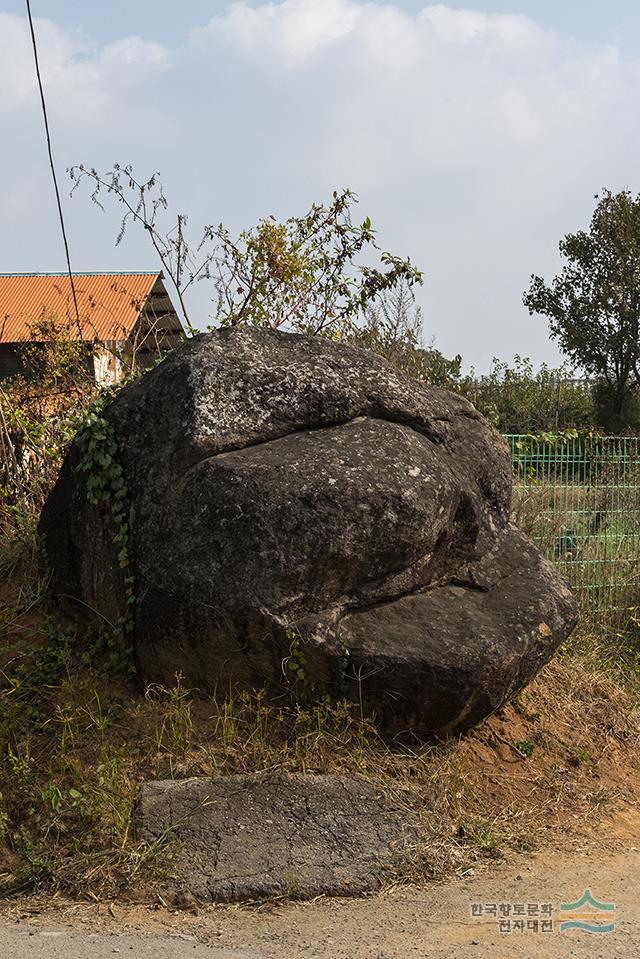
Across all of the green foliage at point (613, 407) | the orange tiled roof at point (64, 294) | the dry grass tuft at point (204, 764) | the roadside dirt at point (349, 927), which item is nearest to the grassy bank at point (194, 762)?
the dry grass tuft at point (204, 764)

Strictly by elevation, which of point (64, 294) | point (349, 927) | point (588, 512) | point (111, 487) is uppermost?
point (64, 294)

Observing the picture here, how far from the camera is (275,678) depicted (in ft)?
18.6

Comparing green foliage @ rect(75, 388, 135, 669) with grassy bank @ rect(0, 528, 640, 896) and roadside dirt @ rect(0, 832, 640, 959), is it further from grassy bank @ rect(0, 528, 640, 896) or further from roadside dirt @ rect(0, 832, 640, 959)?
roadside dirt @ rect(0, 832, 640, 959)

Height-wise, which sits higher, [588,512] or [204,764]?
[588,512]

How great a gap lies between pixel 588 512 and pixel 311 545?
4.56m

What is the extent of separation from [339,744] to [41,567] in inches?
102

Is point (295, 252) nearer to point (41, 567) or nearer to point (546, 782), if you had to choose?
point (41, 567)

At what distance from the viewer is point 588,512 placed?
30.6 ft

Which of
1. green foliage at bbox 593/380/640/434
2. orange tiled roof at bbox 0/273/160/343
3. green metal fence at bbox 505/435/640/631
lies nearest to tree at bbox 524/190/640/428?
green foliage at bbox 593/380/640/434

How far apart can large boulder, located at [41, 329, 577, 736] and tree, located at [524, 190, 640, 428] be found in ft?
88.9

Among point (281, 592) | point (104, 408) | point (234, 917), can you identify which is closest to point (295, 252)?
point (104, 408)

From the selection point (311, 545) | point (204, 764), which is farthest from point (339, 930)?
point (311, 545)

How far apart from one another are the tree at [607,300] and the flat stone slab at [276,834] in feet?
93.0

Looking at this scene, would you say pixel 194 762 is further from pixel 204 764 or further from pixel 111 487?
pixel 111 487
